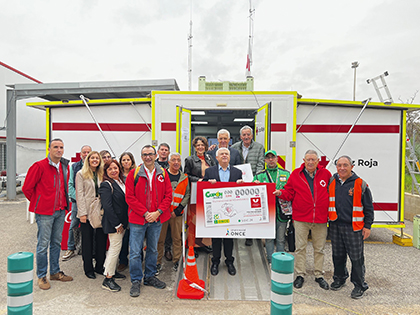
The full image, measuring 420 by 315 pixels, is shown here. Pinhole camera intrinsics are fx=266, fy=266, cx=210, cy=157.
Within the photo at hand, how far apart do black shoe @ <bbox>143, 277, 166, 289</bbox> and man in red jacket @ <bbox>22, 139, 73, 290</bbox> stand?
1.28 meters

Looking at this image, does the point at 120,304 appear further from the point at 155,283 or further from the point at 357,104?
the point at 357,104

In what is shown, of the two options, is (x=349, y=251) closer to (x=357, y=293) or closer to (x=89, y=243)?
(x=357, y=293)

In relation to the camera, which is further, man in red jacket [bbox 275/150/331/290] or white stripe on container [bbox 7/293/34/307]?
man in red jacket [bbox 275/150/331/290]

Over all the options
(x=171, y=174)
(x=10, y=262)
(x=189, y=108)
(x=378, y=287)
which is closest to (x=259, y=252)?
(x=378, y=287)

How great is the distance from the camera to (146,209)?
10.8 feet

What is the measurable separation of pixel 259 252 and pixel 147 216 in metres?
2.19

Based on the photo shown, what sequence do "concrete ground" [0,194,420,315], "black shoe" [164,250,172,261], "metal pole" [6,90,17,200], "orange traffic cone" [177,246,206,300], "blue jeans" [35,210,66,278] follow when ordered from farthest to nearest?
1. "metal pole" [6,90,17,200]
2. "black shoe" [164,250,172,261]
3. "blue jeans" [35,210,66,278]
4. "orange traffic cone" [177,246,206,300]
5. "concrete ground" [0,194,420,315]

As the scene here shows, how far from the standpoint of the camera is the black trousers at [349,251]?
329cm

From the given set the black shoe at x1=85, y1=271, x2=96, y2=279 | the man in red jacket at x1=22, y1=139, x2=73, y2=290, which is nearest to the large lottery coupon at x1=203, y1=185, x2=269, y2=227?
the black shoe at x1=85, y1=271, x2=96, y2=279

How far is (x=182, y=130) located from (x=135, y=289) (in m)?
2.80

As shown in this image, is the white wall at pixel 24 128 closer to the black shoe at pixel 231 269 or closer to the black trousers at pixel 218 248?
the black trousers at pixel 218 248

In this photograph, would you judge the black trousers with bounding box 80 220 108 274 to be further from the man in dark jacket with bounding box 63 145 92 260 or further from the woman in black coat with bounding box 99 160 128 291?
the man in dark jacket with bounding box 63 145 92 260

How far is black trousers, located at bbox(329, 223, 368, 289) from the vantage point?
3.29 meters

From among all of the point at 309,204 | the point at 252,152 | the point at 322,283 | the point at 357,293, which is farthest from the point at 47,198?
the point at 357,293
